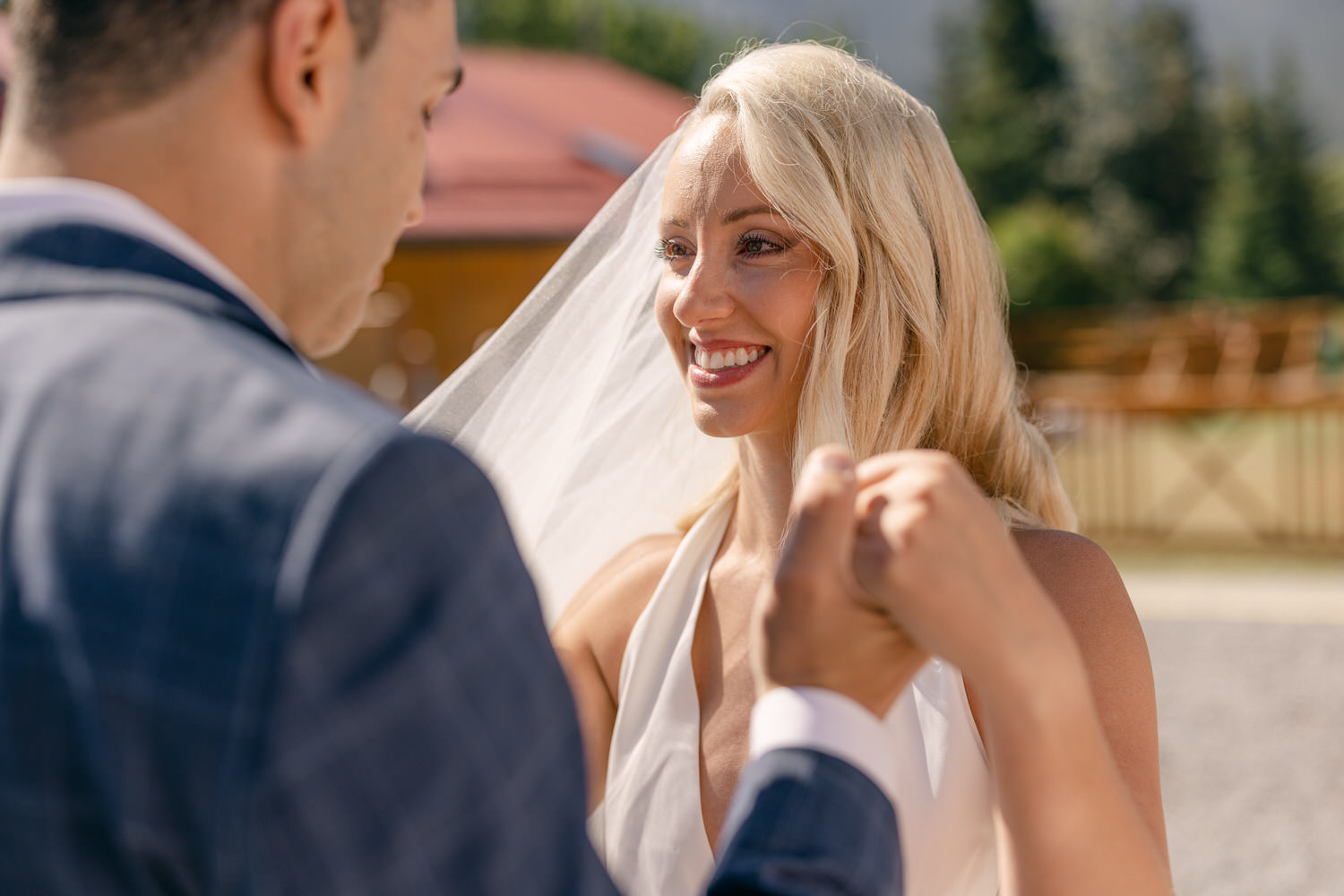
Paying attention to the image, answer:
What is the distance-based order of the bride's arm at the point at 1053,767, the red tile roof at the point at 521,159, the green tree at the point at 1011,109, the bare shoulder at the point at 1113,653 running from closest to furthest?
the bride's arm at the point at 1053,767
the bare shoulder at the point at 1113,653
the red tile roof at the point at 521,159
the green tree at the point at 1011,109

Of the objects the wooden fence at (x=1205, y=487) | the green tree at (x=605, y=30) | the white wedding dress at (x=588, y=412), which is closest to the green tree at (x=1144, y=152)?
the green tree at (x=605, y=30)

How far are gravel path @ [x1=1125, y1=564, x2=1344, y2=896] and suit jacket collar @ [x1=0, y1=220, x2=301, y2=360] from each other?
16.5ft

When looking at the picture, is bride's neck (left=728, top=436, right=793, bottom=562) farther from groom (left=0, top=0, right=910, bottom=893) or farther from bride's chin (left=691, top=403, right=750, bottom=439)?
groom (left=0, top=0, right=910, bottom=893)

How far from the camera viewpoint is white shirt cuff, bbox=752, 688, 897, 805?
3.29ft

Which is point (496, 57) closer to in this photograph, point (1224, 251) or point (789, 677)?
point (789, 677)

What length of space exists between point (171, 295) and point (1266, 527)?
35.0ft

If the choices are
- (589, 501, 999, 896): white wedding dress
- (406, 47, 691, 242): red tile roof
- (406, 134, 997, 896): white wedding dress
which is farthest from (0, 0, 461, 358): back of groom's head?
(406, 47, 691, 242): red tile roof

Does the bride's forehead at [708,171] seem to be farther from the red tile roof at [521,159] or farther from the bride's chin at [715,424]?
the red tile roof at [521,159]

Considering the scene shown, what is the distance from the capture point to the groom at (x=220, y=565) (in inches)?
28.4

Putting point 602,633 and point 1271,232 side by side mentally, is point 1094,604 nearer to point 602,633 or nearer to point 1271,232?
point 602,633

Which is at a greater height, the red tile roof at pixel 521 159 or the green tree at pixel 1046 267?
the red tile roof at pixel 521 159

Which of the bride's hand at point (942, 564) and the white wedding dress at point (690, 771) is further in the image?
the white wedding dress at point (690, 771)

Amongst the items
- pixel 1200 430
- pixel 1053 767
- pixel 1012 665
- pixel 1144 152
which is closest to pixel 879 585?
pixel 1012 665

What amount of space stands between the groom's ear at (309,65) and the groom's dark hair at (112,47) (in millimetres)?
19
